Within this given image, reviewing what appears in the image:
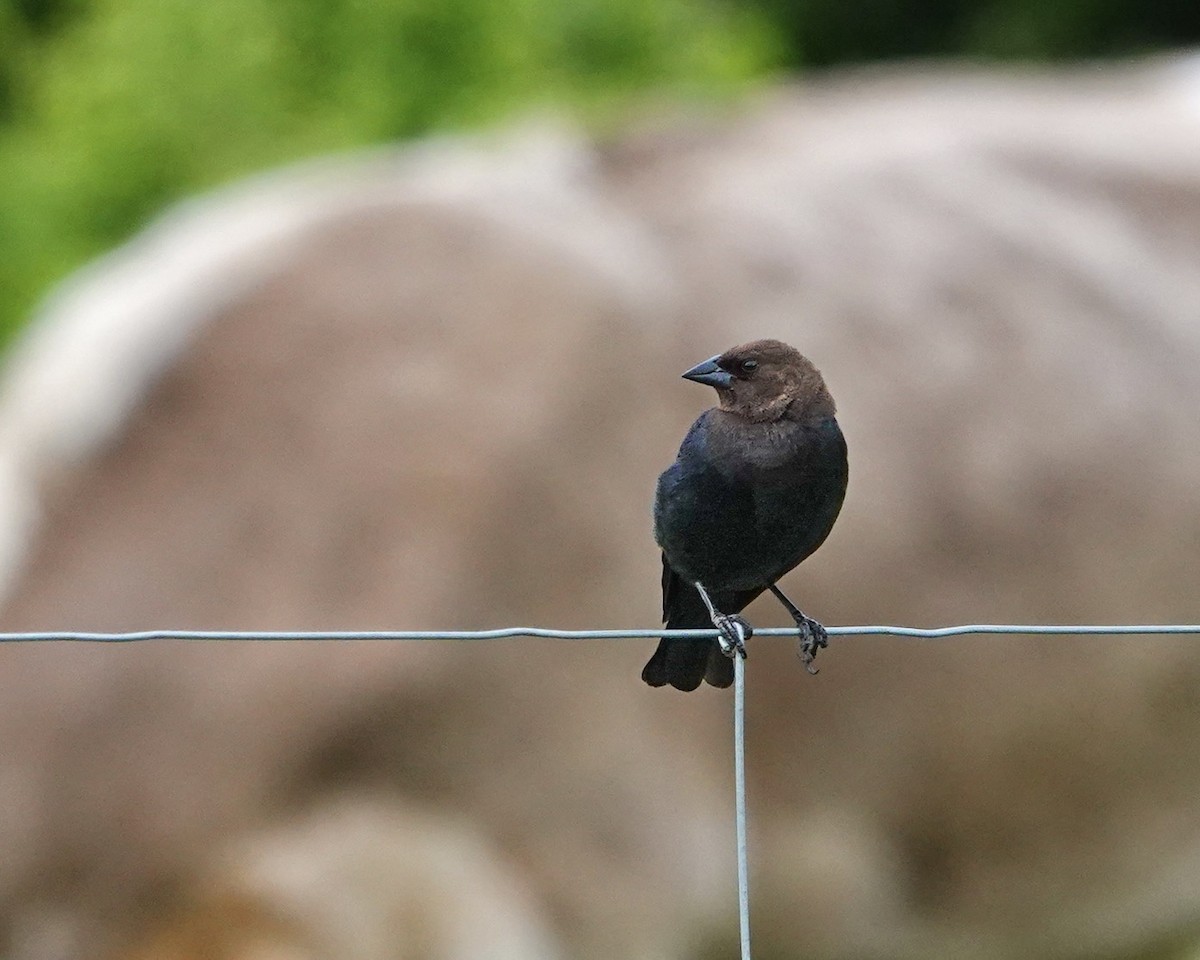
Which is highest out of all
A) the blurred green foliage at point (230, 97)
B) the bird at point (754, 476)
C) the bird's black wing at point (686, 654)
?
the blurred green foliage at point (230, 97)

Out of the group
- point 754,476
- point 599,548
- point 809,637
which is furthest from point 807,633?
point 599,548

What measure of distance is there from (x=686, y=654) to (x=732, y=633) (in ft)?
0.41

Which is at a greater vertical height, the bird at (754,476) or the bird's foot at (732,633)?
the bird at (754,476)

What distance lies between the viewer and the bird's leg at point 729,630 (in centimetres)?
142

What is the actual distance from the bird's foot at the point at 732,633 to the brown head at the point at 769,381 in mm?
168

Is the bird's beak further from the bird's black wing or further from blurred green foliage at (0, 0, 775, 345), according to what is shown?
blurred green foliage at (0, 0, 775, 345)

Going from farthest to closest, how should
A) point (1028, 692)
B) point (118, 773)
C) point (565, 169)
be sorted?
point (565, 169)
point (1028, 692)
point (118, 773)

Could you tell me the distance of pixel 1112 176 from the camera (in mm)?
3521

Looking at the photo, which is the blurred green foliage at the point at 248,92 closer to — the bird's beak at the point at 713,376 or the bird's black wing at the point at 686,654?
the bird's black wing at the point at 686,654

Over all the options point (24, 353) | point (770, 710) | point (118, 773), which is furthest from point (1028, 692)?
point (24, 353)

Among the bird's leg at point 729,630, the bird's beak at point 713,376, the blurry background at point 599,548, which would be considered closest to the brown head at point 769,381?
the bird's beak at point 713,376

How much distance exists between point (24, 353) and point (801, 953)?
1.60 m

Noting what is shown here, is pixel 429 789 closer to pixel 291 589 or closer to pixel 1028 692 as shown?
pixel 291 589

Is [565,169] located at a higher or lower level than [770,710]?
higher
